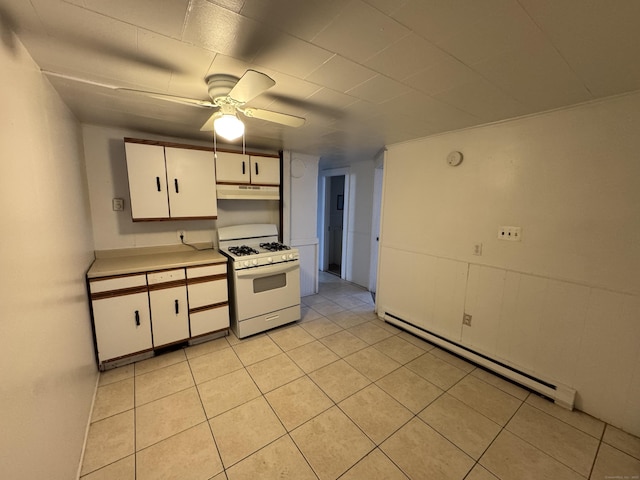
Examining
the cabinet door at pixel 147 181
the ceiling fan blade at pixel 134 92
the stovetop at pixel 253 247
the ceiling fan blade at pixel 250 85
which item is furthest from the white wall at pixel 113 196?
the ceiling fan blade at pixel 250 85

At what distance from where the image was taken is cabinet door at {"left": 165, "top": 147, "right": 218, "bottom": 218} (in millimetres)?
2553

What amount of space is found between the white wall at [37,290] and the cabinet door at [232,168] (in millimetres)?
1237

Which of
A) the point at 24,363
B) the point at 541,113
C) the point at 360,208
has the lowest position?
the point at 24,363

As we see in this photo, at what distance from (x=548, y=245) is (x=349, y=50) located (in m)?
2.04

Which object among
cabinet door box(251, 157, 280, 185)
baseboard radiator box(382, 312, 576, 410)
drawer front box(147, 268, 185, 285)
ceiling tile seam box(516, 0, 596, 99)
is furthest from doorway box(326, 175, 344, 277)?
ceiling tile seam box(516, 0, 596, 99)

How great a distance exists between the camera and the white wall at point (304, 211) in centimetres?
371

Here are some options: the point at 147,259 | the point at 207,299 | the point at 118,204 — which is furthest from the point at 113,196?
A: the point at 207,299

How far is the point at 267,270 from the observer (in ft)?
9.13

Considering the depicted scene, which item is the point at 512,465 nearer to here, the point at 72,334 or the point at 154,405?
the point at 154,405

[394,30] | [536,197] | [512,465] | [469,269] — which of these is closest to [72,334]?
[394,30]

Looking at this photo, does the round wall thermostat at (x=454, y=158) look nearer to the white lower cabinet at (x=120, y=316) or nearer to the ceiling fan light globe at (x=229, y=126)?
the ceiling fan light globe at (x=229, y=126)

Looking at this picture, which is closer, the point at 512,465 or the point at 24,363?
the point at 24,363

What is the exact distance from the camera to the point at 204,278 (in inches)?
102

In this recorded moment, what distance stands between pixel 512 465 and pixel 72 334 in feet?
9.18
